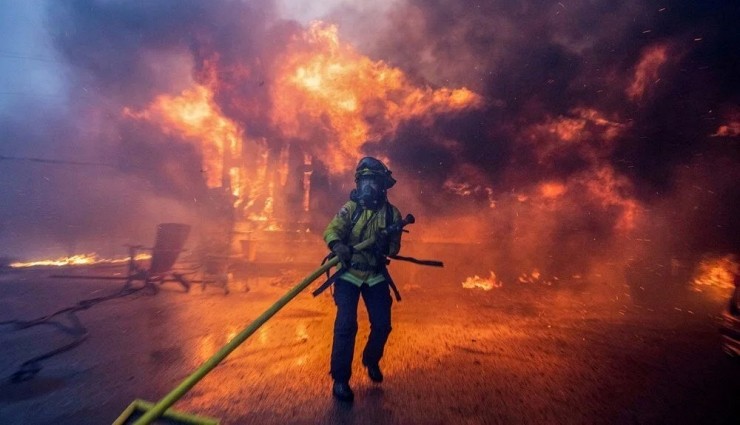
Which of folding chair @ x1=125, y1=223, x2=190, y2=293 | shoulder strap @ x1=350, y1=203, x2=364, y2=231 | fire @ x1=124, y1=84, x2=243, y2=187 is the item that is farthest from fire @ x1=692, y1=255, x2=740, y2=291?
fire @ x1=124, y1=84, x2=243, y2=187

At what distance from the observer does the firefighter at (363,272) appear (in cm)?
314

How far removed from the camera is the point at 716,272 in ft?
30.8

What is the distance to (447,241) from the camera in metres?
9.84

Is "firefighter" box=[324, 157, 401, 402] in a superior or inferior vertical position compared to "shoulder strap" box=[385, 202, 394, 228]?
inferior

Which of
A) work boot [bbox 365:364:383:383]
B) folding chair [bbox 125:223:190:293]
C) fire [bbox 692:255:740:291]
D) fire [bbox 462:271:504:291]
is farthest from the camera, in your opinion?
fire [bbox 692:255:740:291]

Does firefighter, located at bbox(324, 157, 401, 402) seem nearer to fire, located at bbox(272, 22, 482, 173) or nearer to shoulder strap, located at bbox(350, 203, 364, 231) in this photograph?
shoulder strap, located at bbox(350, 203, 364, 231)

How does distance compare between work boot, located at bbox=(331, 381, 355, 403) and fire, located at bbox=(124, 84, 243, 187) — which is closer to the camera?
work boot, located at bbox=(331, 381, 355, 403)

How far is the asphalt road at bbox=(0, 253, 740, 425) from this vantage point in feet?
9.53

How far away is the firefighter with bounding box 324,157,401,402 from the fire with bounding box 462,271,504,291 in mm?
6029

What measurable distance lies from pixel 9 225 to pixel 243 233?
16688mm

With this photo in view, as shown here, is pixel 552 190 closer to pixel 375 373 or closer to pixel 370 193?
pixel 370 193

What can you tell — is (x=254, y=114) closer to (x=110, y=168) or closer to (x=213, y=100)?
(x=213, y=100)

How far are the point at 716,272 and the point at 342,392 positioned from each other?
12246 mm

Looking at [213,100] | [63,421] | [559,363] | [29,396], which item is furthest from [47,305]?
[213,100]
